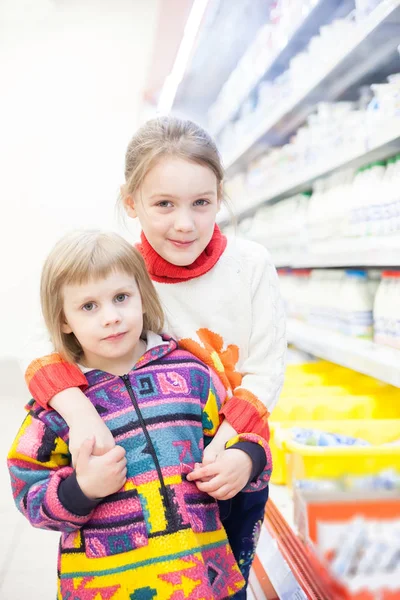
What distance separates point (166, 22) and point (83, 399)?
2.39 m

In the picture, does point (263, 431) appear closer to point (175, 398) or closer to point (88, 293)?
point (175, 398)

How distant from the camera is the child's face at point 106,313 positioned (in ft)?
3.22

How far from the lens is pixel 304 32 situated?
2.66 metres

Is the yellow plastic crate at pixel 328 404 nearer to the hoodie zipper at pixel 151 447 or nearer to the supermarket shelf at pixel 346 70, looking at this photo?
the hoodie zipper at pixel 151 447

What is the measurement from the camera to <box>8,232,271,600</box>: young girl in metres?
0.91

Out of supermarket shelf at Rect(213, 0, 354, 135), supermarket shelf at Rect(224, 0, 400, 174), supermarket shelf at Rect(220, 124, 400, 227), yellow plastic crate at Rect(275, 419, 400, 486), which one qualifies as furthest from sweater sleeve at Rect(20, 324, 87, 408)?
supermarket shelf at Rect(213, 0, 354, 135)

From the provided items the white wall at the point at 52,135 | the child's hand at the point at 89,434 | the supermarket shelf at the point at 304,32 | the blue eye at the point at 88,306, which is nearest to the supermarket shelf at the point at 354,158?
the supermarket shelf at the point at 304,32

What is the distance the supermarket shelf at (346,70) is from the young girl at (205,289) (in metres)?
0.91

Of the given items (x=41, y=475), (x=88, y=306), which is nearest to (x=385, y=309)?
(x=88, y=306)

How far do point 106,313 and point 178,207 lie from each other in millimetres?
252

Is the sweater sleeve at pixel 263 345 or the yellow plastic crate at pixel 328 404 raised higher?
the sweater sleeve at pixel 263 345

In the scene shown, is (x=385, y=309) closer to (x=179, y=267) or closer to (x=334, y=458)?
(x=334, y=458)

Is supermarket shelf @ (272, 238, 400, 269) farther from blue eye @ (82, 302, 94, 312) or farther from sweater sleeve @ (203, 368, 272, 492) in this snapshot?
blue eye @ (82, 302, 94, 312)

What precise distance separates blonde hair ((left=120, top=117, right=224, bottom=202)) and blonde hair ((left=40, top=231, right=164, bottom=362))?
15 cm
